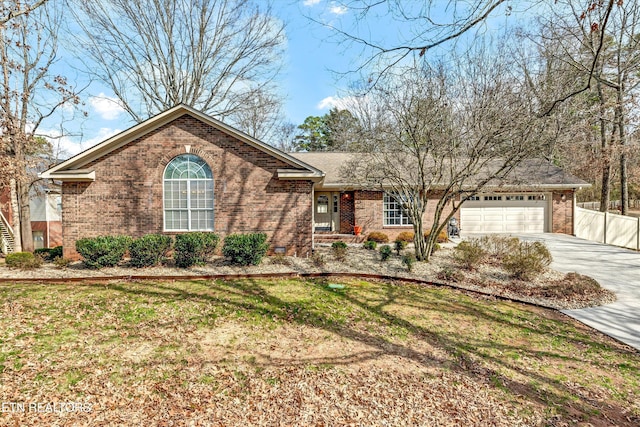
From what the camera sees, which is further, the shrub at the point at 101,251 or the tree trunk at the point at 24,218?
the tree trunk at the point at 24,218

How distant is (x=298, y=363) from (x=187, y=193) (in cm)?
799

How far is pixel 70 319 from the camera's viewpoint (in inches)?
206

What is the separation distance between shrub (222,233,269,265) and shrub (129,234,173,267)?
1.88 m

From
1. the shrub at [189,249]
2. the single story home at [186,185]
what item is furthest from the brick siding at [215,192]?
the shrub at [189,249]

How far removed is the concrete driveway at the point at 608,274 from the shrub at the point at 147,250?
10495 mm

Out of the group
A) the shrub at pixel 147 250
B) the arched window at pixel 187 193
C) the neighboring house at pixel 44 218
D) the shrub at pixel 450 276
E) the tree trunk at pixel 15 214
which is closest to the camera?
the shrub at pixel 450 276

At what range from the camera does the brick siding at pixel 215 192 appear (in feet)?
32.7

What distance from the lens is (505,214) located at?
54.1ft

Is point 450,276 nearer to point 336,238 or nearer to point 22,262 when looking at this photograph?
point 336,238

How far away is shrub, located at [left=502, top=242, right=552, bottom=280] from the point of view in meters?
8.23

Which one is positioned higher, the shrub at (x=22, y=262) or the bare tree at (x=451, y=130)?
the bare tree at (x=451, y=130)

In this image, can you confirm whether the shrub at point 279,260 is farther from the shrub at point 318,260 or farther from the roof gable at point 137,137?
the roof gable at point 137,137

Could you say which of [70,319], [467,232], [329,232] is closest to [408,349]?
[70,319]

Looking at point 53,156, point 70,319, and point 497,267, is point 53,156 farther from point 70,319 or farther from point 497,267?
point 497,267
